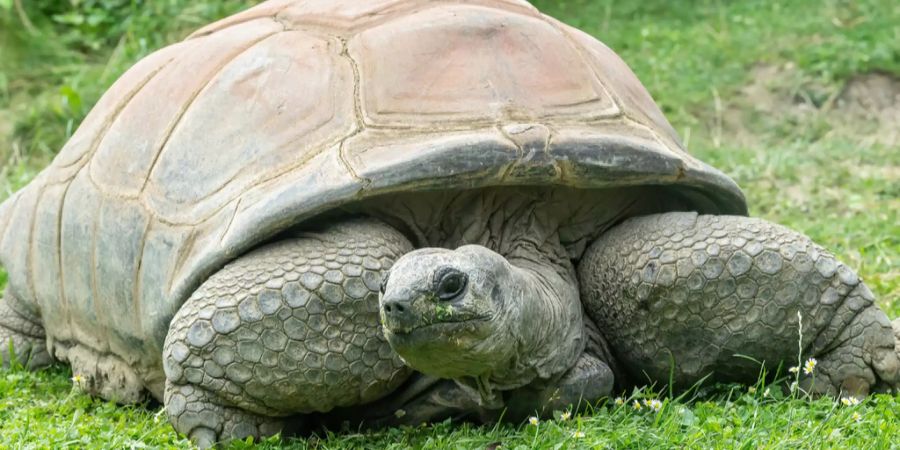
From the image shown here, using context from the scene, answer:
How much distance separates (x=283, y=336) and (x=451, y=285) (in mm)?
667

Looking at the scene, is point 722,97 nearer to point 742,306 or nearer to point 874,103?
point 874,103

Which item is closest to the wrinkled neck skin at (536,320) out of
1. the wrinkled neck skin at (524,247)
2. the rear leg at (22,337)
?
the wrinkled neck skin at (524,247)

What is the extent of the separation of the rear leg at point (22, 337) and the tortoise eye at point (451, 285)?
→ 2344 mm

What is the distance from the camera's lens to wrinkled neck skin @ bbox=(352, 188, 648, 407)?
3277 mm

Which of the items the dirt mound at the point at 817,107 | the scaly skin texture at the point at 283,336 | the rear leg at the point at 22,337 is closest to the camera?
the scaly skin texture at the point at 283,336

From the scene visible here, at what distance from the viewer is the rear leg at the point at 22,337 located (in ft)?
15.7

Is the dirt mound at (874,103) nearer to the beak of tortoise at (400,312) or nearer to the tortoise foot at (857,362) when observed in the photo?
the tortoise foot at (857,362)

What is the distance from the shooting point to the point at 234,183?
370 centimetres

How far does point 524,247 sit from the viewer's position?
3818mm

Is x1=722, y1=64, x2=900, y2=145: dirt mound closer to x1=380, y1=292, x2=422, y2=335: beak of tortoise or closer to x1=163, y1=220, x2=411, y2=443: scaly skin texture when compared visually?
x1=163, y1=220, x2=411, y2=443: scaly skin texture

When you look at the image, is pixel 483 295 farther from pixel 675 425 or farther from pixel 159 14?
pixel 159 14

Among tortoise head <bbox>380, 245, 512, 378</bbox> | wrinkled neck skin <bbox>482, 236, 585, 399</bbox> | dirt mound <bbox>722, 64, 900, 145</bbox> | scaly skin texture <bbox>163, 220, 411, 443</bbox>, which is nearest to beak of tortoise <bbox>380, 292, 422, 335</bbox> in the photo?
tortoise head <bbox>380, 245, 512, 378</bbox>

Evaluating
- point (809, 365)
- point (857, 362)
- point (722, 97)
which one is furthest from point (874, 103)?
point (809, 365)

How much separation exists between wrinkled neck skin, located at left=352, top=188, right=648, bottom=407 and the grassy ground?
0.32 m
